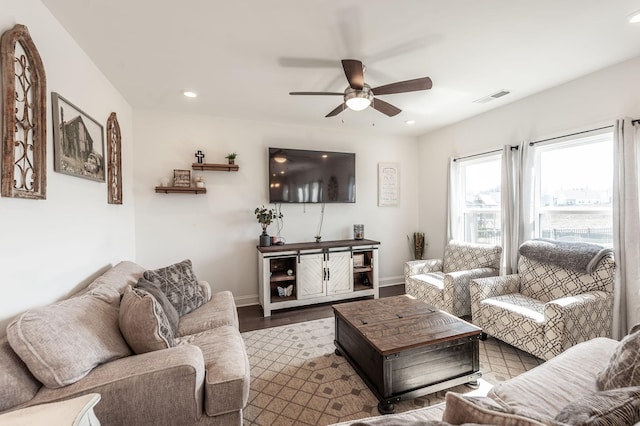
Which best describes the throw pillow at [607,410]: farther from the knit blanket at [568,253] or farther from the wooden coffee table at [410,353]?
the knit blanket at [568,253]

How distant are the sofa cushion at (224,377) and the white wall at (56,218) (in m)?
0.95

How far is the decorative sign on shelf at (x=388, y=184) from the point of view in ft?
15.0

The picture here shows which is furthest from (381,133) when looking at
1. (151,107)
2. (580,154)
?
(151,107)

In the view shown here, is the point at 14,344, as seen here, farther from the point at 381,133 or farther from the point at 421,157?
the point at 421,157

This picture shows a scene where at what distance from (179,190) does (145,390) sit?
2580mm

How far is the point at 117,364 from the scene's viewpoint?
1276mm

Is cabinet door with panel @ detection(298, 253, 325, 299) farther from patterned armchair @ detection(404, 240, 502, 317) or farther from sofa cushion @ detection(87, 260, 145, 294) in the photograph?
sofa cushion @ detection(87, 260, 145, 294)

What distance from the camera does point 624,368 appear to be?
1.10 metres

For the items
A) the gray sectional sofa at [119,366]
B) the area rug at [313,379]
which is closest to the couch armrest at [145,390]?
the gray sectional sofa at [119,366]

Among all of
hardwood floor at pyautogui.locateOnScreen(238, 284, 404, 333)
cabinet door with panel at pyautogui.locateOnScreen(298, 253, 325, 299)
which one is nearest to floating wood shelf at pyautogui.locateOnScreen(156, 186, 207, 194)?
cabinet door with panel at pyautogui.locateOnScreen(298, 253, 325, 299)

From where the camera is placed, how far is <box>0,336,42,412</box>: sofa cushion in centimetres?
101

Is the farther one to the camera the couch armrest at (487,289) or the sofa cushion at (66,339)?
the couch armrest at (487,289)

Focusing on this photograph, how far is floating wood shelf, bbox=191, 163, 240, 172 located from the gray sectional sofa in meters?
2.01

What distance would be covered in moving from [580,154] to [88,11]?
427 cm
